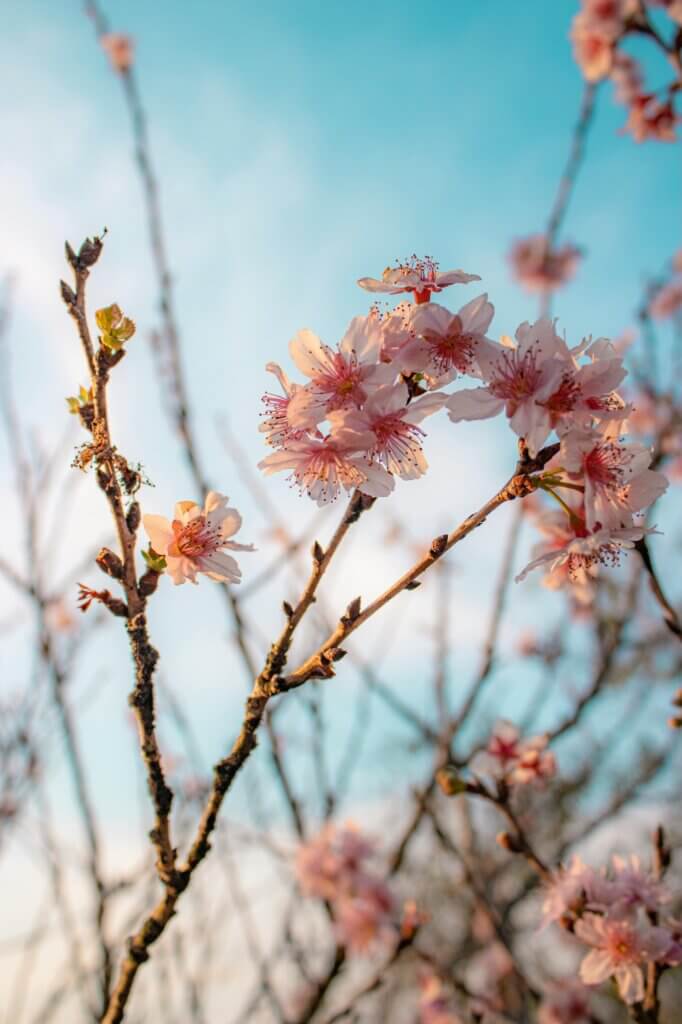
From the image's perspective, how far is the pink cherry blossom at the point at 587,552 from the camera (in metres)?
1.31

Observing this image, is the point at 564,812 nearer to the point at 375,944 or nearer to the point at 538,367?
the point at 375,944

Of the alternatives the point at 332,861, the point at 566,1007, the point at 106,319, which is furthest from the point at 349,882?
the point at 106,319

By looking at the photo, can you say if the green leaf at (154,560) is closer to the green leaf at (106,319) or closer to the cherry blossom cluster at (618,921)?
the green leaf at (106,319)

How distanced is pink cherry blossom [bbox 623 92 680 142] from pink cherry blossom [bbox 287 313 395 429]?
8.79 feet

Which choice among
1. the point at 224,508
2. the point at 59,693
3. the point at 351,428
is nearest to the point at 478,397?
the point at 351,428

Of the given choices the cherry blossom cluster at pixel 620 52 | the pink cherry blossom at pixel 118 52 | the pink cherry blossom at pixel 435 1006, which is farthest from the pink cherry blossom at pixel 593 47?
the pink cherry blossom at pixel 435 1006

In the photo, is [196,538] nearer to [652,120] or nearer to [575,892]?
[575,892]

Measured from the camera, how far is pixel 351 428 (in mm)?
1257

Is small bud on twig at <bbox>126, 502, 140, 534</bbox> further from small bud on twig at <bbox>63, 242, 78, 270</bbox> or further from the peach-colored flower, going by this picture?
the peach-colored flower

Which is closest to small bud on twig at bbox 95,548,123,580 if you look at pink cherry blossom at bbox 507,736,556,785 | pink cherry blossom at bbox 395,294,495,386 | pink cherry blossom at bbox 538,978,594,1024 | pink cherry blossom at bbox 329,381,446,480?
pink cherry blossom at bbox 329,381,446,480

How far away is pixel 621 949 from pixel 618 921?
0.06 meters

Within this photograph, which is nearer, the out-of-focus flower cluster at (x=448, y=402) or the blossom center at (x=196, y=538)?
the out-of-focus flower cluster at (x=448, y=402)

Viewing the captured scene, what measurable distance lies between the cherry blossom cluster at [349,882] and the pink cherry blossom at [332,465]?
249 cm

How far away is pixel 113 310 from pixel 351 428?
0.44m
